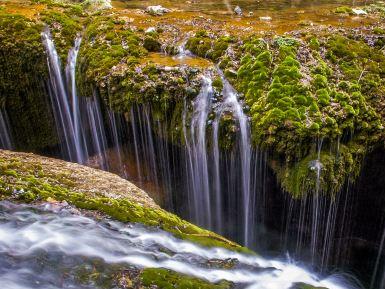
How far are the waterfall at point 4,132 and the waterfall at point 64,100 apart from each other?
1415 millimetres

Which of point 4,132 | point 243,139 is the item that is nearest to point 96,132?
point 4,132

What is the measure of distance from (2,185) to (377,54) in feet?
30.9

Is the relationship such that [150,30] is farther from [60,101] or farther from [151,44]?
[60,101]

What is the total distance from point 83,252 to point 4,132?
7.87m

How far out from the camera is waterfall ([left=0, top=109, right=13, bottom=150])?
38.2 feet

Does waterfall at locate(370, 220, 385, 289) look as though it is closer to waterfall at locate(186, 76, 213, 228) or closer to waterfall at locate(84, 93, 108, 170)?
waterfall at locate(186, 76, 213, 228)

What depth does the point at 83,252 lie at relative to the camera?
521cm

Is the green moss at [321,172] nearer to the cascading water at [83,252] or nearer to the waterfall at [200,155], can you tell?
the waterfall at [200,155]

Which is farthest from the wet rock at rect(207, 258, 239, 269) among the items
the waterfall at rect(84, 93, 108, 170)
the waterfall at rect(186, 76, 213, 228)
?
the waterfall at rect(84, 93, 108, 170)

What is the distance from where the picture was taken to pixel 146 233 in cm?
557

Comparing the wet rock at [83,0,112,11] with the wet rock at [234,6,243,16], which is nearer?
the wet rock at [234,6,243,16]

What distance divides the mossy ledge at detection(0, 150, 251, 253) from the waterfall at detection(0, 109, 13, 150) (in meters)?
5.37

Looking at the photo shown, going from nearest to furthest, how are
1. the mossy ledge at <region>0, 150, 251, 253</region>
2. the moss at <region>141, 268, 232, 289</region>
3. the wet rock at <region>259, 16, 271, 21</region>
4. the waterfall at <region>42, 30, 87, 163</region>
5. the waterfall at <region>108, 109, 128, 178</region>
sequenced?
the moss at <region>141, 268, 232, 289</region> < the mossy ledge at <region>0, 150, 251, 253</region> < the waterfall at <region>108, 109, 128, 178</region> < the waterfall at <region>42, 30, 87, 163</region> < the wet rock at <region>259, 16, 271, 21</region>

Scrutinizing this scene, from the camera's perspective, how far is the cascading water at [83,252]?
4828mm
